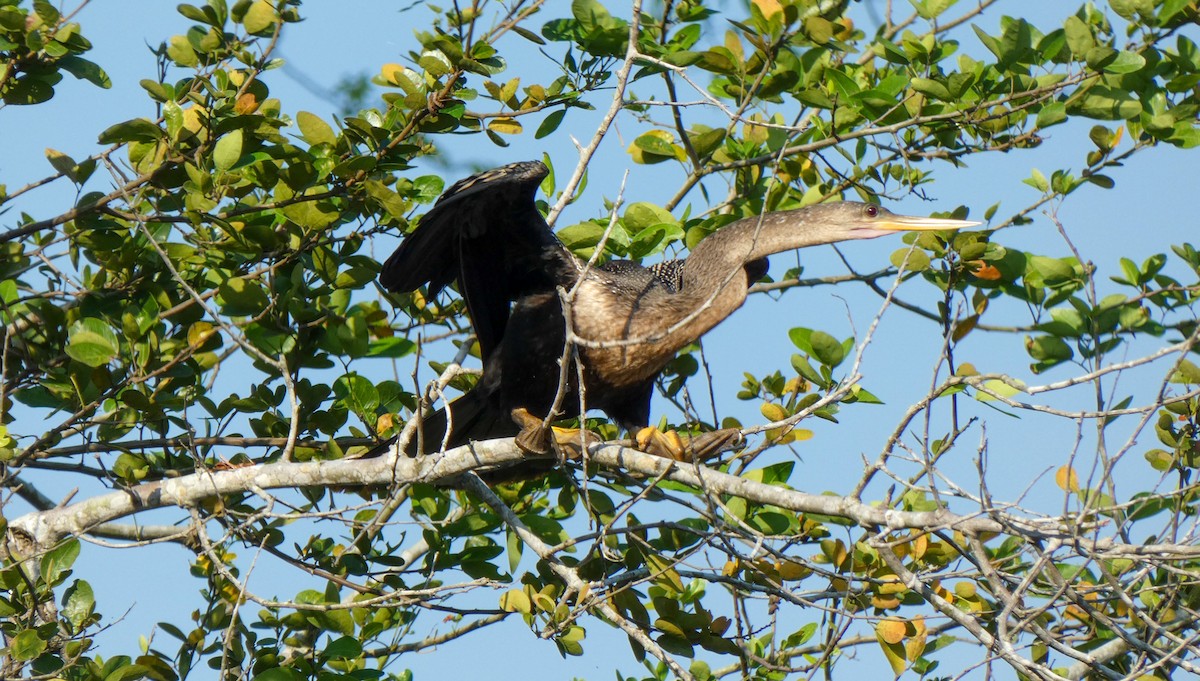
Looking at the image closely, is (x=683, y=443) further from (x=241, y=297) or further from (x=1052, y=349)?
(x=241, y=297)

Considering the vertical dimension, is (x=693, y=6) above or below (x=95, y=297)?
above

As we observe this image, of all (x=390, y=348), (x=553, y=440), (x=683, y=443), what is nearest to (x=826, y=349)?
(x=683, y=443)

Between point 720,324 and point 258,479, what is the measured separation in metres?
1.43

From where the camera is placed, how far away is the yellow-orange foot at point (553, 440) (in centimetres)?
324

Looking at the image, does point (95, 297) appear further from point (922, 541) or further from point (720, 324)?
point (922, 541)

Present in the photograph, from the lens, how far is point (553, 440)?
330 cm

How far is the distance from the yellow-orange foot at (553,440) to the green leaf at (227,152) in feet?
3.37

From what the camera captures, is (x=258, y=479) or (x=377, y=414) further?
(x=377, y=414)

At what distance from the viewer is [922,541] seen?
3240mm

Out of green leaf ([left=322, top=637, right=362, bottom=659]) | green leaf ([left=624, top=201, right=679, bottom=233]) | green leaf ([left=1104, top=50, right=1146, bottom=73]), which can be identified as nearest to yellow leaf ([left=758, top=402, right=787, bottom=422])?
green leaf ([left=624, top=201, right=679, bottom=233])

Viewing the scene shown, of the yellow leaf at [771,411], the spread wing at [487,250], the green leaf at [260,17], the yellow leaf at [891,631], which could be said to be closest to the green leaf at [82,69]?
the green leaf at [260,17]

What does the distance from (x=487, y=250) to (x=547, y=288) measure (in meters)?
0.22

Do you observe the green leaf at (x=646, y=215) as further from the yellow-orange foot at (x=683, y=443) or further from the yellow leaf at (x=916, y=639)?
the yellow leaf at (x=916, y=639)

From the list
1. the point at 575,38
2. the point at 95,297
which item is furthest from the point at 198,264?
the point at 575,38
